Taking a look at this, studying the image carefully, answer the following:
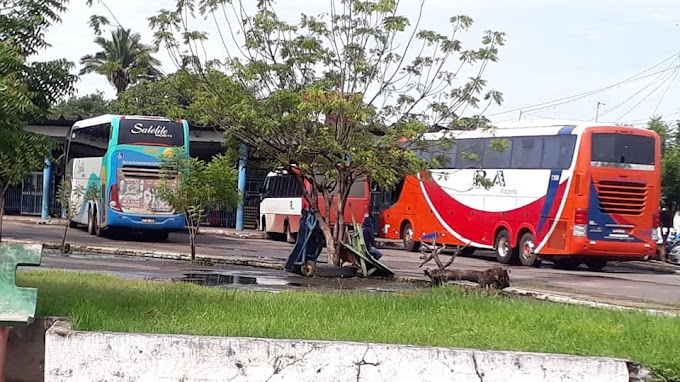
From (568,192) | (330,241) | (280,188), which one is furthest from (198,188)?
(280,188)

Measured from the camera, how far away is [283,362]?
6.72 metres

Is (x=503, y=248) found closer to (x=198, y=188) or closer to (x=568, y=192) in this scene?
(x=568, y=192)

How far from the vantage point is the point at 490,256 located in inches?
1172

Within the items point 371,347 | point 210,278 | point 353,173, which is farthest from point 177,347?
point 353,173

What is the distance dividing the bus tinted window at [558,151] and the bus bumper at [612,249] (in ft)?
6.75

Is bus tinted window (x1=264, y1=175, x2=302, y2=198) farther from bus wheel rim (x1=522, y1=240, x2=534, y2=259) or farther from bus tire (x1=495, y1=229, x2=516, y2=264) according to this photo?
bus wheel rim (x1=522, y1=240, x2=534, y2=259)

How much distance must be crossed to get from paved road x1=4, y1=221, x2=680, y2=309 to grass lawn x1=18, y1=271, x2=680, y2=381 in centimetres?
565

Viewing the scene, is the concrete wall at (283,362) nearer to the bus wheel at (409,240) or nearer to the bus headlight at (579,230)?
the bus headlight at (579,230)

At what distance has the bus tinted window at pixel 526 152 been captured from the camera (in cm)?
2464

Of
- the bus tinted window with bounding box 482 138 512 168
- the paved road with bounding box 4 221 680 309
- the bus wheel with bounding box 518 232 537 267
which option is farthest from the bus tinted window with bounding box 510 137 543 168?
the paved road with bounding box 4 221 680 309

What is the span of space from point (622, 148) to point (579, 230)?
7.89 feet

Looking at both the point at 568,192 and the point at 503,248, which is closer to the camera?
the point at 568,192

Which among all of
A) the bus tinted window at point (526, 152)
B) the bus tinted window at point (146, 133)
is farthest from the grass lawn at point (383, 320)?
the bus tinted window at point (146, 133)

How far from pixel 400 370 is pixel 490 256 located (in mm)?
23520
